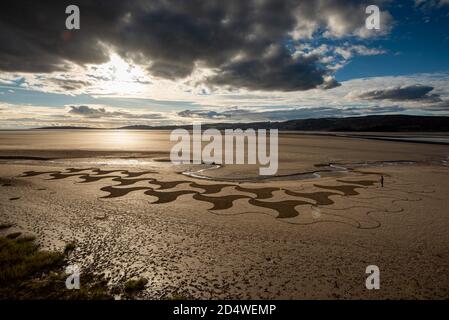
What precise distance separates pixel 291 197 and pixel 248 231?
6.26 metres

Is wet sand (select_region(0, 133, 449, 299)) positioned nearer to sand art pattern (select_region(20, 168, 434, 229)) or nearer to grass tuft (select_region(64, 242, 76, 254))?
sand art pattern (select_region(20, 168, 434, 229))

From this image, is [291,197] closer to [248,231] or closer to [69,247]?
[248,231]

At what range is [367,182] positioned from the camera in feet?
70.4

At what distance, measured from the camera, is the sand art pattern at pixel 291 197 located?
13852mm

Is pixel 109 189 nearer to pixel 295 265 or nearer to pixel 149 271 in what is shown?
pixel 149 271

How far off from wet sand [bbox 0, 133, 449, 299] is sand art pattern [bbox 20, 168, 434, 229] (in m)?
0.07

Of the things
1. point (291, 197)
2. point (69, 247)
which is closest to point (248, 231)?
point (291, 197)

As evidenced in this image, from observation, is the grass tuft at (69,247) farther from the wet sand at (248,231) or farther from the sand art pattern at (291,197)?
the sand art pattern at (291,197)

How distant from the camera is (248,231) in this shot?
12.0m

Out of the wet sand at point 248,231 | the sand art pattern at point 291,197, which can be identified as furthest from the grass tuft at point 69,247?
the sand art pattern at point 291,197

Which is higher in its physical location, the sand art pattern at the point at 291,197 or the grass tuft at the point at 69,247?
the sand art pattern at the point at 291,197

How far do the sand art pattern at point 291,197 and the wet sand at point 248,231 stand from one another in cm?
7

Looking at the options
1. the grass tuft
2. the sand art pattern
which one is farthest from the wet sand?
the grass tuft
